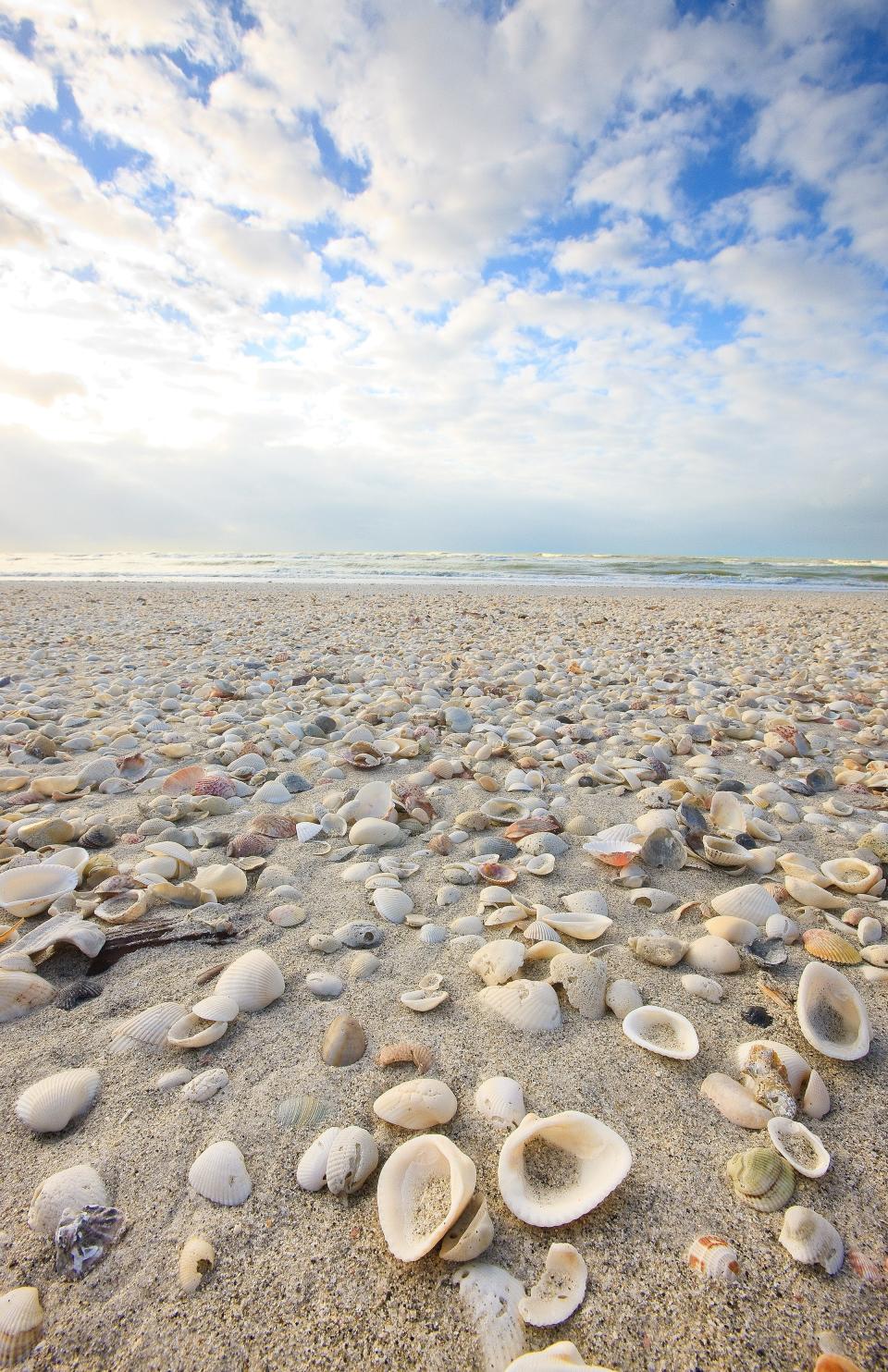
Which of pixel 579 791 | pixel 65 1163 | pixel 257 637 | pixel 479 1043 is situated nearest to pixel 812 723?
pixel 579 791

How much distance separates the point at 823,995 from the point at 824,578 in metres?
23.9

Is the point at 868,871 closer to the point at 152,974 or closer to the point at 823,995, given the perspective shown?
the point at 823,995

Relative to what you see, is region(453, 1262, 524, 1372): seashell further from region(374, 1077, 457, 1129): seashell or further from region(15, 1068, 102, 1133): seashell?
region(15, 1068, 102, 1133): seashell

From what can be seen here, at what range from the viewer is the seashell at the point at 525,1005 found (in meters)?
1.44

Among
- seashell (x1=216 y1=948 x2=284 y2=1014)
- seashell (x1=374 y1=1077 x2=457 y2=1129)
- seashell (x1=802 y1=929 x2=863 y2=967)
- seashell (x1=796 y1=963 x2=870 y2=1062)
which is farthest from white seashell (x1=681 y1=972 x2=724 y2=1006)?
seashell (x1=216 y1=948 x2=284 y2=1014)

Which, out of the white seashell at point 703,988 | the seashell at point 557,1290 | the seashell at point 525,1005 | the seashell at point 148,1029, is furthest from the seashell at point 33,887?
the white seashell at point 703,988

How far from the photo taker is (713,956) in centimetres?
163

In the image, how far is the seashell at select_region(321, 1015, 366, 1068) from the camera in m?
1.36

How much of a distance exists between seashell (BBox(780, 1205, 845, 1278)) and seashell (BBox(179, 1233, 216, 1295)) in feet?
2.94

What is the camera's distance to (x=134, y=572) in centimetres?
2120

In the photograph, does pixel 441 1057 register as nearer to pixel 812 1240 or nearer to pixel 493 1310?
pixel 493 1310

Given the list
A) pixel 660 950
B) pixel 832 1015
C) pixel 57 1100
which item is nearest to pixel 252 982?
pixel 57 1100

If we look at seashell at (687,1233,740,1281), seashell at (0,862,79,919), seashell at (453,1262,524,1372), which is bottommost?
seashell at (453,1262,524,1372)

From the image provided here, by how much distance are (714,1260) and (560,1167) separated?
258mm
